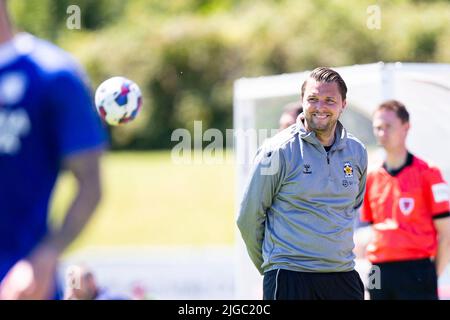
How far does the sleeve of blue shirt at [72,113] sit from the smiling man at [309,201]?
75.8 inches

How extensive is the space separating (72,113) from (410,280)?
3.68m

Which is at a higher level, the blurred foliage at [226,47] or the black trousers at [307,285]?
the blurred foliage at [226,47]

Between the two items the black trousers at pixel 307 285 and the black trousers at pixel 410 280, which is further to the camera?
the black trousers at pixel 410 280

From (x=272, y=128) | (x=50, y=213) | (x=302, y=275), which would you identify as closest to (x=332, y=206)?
(x=302, y=275)

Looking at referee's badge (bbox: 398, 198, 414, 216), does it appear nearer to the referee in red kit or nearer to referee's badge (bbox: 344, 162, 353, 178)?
the referee in red kit

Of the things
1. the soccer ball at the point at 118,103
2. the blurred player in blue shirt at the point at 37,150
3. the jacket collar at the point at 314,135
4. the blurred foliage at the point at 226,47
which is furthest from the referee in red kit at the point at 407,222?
the blurred foliage at the point at 226,47

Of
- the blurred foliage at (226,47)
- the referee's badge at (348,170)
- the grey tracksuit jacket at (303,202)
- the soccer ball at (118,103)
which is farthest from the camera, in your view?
the blurred foliage at (226,47)

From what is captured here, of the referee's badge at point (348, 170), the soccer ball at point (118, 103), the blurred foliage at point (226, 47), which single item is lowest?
the referee's badge at point (348, 170)

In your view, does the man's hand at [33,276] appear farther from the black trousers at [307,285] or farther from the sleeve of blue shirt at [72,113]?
the black trousers at [307,285]

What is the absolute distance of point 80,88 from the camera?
2.83 metres

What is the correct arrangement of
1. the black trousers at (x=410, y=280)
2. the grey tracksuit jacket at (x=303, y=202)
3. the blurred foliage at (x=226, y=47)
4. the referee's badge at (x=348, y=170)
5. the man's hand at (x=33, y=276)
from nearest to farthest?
1. the man's hand at (x=33, y=276)
2. the grey tracksuit jacket at (x=303, y=202)
3. the referee's badge at (x=348, y=170)
4. the black trousers at (x=410, y=280)
5. the blurred foliage at (x=226, y=47)

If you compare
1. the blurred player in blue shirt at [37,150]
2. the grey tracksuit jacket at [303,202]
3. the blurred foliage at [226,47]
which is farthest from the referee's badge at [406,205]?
the blurred foliage at [226,47]

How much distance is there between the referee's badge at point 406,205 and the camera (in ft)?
19.5
